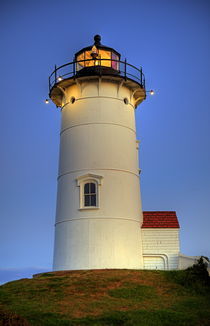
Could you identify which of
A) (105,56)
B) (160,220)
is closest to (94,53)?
(105,56)

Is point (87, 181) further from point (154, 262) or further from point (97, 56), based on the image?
point (97, 56)

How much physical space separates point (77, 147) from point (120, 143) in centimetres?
231

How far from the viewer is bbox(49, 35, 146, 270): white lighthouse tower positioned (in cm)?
2172

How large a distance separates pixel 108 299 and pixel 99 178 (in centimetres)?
816

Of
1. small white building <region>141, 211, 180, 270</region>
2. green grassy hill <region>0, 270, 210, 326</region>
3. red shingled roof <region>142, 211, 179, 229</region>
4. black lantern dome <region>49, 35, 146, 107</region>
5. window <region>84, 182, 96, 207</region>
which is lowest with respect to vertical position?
green grassy hill <region>0, 270, 210, 326</region>

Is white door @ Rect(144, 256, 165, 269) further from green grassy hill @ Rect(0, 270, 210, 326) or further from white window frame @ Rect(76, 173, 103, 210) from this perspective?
white window frame @ Rect(76, 173, 103, 210)

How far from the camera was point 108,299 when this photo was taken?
15.4 metres


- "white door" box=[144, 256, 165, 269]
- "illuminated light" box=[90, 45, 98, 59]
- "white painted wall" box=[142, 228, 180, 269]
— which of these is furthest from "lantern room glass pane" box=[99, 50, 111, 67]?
"white door" box=[144, 256, 165, 269]

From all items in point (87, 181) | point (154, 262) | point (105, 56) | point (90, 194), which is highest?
point (105, 56)

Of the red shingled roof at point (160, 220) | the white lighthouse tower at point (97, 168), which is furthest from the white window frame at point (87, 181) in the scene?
the red shingled roof at point (160, 220)

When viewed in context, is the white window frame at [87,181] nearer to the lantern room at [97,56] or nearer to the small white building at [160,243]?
the small white building at [160,243]

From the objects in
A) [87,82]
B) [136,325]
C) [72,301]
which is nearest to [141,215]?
[87,82]

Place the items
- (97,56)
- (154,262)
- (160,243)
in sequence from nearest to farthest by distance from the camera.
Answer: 1. (154,262)
2. (160,243)
3. (97,56)

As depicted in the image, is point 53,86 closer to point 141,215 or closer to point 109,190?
point 109,190
